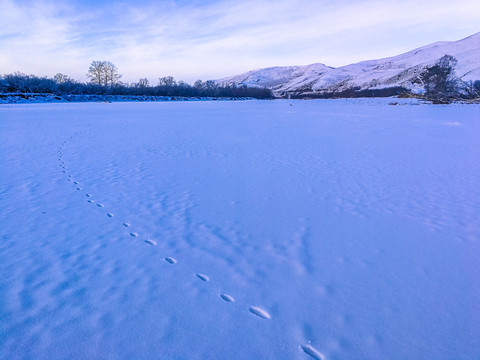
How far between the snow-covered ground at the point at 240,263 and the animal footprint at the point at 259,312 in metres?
0.02

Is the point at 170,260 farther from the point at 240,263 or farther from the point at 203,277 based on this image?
the point at 240,263

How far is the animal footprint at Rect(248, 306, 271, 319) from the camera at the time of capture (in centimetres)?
271

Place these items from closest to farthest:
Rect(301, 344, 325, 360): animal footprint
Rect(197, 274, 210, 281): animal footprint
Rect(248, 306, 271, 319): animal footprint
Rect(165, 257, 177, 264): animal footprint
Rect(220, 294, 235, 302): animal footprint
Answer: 1. Rect(301, 344, 325, 360): animal footprint
2. Rect(248, 306, 271, 319): animal footprint
3. Rect(220, 294, 235, 302): animal footprint
4. Rect(197, 274, 210, 281): animal footprint
5. Rect(165, 257, 177, 264): animal footprint

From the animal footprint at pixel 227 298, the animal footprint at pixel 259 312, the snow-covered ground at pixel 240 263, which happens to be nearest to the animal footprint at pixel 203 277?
the snow-covered ground at pixel 240 263

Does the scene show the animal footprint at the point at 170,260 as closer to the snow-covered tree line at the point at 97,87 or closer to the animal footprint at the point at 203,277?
the animal footprint at the point at 203,277

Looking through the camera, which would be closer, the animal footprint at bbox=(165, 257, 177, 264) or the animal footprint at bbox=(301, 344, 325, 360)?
the animal footprint at bbox=(301, 344, 325, 360)

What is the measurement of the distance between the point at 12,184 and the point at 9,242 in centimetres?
340

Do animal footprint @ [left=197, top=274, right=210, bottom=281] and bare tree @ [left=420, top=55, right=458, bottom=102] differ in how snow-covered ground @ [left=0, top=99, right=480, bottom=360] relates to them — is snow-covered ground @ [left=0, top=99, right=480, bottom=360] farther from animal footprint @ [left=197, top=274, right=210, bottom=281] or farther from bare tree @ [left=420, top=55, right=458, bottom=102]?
bare tree @ [left=420, top=55, right=458, bottom=102]

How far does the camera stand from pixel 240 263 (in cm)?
361

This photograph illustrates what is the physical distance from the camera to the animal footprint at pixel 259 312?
2713mm

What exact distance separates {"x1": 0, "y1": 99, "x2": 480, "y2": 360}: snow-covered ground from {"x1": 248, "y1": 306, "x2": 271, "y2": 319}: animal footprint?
19 millimetres

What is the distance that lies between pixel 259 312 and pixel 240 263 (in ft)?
2.92

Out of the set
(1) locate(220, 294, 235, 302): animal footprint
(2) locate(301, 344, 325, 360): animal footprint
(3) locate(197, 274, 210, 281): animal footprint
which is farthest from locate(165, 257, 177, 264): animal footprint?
(2) locate(301, 344, 325, 360): animal footprint

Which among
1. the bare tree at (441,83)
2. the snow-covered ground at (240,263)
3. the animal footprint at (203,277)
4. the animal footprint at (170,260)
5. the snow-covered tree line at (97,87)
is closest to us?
the snow-covered ground at (240,263)
